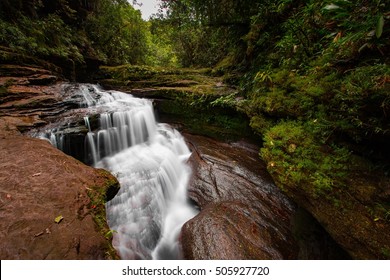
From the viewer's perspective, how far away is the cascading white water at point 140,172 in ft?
12.8

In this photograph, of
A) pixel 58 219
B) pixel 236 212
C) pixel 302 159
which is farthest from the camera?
pixel 236 212

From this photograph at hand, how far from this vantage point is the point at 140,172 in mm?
5387

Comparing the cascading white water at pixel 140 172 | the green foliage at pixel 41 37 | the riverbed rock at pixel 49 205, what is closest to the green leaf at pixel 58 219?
the riverbed rock at pixel 49 205

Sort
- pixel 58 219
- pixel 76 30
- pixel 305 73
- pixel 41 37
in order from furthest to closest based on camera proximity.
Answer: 1. pixel 76 30
2. pixel 41 37
3. pixel 305 73
4. pixel 58 219

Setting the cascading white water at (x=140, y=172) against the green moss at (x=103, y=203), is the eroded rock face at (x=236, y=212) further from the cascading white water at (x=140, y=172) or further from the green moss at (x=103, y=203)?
the green moss at (x=103, y=203)

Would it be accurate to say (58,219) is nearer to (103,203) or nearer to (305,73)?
(103,203)

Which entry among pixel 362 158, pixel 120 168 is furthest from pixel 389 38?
A: pixel 120 168

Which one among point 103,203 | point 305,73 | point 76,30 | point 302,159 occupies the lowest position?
point 103,203

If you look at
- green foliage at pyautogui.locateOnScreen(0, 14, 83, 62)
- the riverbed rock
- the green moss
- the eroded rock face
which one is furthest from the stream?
green foliage at pyautogui.locateOnScreen(0, 14, 83, 62)

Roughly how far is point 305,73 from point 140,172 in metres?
4.56

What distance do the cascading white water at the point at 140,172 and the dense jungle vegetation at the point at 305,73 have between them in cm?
217

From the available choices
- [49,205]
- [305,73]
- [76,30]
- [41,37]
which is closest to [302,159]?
[305,73]

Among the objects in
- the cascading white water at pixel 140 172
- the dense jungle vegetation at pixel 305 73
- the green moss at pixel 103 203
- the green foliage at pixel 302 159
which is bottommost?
A: the cascading white water at pixel 140 172

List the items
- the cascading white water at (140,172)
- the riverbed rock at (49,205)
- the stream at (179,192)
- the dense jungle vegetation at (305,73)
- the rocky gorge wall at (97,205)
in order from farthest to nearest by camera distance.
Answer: the cascading white water at (140,172), the stream at (179,192), the dense jungle vegetation at (305,73), the rocky gorge wall at (97,205), the riverbed rock at (49,205)
